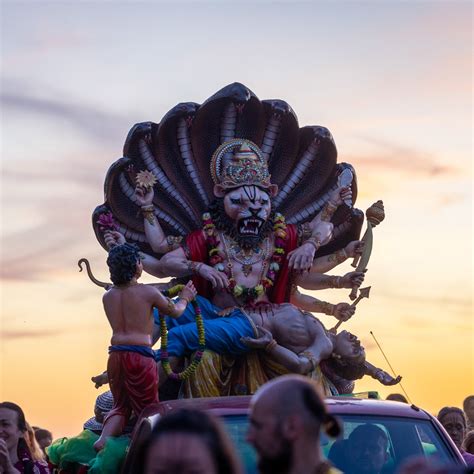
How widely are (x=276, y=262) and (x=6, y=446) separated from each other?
3.03 meters

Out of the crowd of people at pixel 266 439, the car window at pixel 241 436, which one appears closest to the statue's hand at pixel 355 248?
the car window at pixel 241 436

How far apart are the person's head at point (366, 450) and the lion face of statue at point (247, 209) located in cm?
396

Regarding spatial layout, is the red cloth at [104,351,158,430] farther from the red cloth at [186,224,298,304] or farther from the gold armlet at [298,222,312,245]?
the gold armlet at [298,222,312,245]

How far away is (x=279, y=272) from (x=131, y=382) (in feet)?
8.25

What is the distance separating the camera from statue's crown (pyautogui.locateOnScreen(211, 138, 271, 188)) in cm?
1161

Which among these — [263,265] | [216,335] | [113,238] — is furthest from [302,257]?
[113,238]

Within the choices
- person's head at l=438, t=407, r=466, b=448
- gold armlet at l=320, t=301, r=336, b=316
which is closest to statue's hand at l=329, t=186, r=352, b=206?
gold armlet at l=320, t=301, r=336, b=316

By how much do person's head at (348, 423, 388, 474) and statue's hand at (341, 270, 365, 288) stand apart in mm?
3974

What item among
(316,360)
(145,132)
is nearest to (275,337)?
(316,360)

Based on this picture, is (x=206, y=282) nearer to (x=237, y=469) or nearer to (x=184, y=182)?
(x=184, y=182)

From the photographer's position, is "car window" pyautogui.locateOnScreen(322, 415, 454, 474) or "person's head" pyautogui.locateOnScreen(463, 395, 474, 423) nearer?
"car window" pyautogui.locateOnScreen(322, 415, 454, 474)

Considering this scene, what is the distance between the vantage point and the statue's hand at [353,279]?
1170 centimetres

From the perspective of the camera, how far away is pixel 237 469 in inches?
183

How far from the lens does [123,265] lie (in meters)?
9.56
